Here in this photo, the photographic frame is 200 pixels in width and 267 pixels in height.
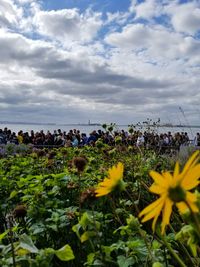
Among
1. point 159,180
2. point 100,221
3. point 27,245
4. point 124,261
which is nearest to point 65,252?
point 27,245

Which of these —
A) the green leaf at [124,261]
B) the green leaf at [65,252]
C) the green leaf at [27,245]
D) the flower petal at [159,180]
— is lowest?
the green leaf at [124,261]

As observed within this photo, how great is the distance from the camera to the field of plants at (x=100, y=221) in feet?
2.80

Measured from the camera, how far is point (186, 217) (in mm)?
1111

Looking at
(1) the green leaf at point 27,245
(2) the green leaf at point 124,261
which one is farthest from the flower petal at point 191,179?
(2) the green leaf at point 124,261

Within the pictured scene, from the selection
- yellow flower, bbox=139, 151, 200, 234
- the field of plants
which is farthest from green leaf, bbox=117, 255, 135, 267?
yellow flower, bbox=139, 151, 200, 234

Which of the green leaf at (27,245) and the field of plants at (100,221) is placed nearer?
the field of plants at (100,221)

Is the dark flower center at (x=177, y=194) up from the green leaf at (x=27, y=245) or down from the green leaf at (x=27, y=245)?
up

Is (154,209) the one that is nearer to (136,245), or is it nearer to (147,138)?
(136,245)

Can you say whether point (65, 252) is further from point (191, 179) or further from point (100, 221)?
point (100, 221)

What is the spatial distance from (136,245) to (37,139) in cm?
1566

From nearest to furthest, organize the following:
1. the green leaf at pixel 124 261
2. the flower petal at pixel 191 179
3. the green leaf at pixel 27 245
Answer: the flower petal at pixel 191 179 < the green leaf at pixel 27 245 < the green leaf at pixel 124 261

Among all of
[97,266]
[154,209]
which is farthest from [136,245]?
[154,209]

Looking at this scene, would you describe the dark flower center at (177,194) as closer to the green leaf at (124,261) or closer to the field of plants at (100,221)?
the field of plants at (100,221)

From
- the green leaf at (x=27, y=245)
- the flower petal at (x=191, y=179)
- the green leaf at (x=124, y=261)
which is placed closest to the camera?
the flower petal at (x=191, y=179)
